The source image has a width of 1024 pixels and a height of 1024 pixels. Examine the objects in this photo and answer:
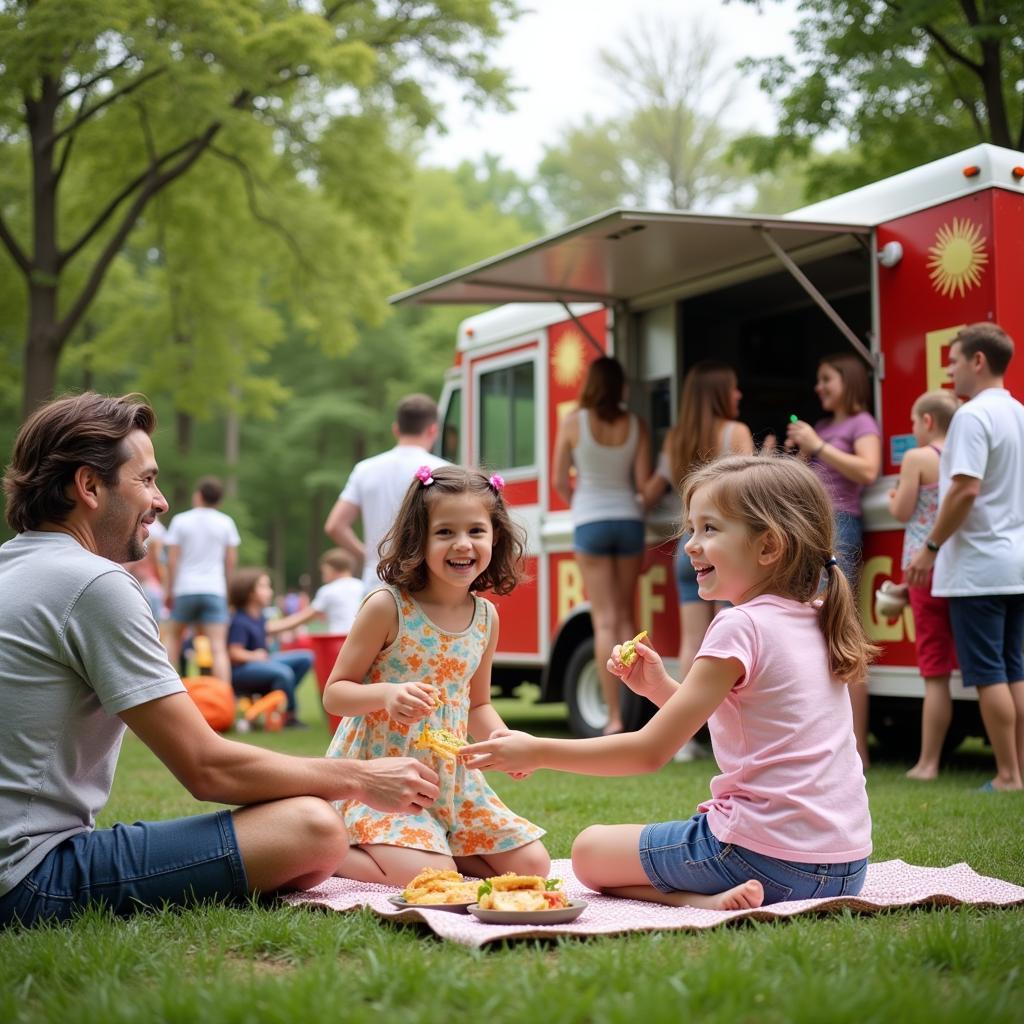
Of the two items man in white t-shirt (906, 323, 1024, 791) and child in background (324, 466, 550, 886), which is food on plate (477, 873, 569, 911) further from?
man in white t-shirt (906, 323, 1024, 791)

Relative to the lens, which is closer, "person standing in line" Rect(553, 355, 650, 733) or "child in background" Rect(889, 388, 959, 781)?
"child in background" Rect(889, 388, 959, 781)

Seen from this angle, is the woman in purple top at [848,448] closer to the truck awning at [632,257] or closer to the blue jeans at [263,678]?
the truck awning at [632,257]

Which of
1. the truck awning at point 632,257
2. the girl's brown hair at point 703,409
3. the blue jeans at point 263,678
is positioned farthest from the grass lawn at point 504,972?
the blue jeans at point 263,678

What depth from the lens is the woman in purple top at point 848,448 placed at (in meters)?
6.76

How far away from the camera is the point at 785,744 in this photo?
333 cm

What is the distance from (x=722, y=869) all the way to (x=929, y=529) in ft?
11.6

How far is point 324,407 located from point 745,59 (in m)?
24.8

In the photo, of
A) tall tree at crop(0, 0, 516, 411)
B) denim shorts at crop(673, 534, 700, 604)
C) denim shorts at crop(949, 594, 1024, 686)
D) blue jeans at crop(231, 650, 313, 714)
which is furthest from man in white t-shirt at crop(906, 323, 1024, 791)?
tall tree at crop(0, 0, 516, 411)

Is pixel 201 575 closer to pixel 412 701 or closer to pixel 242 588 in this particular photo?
pixel 242 588

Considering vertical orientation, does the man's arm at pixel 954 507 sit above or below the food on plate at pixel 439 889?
above

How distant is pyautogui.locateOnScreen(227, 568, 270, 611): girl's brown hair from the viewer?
1173 cm

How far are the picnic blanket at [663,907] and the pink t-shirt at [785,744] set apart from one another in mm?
171

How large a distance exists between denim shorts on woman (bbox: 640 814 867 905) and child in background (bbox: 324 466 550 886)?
2.09 ft

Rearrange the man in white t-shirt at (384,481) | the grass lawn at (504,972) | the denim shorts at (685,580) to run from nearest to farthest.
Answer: the grass lawn at (504,972), the denim shorts at (685,580), the man in white t-shirt at (384,481)
